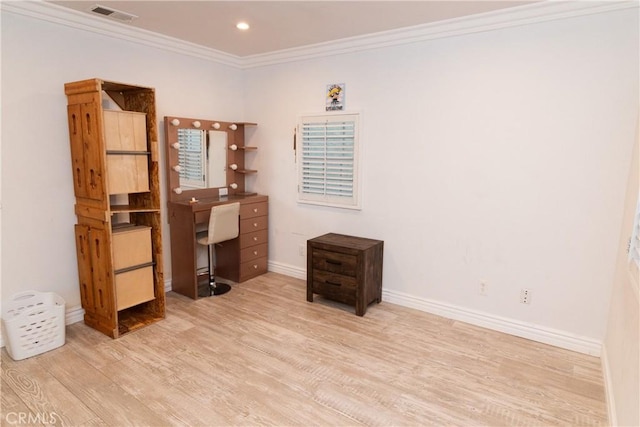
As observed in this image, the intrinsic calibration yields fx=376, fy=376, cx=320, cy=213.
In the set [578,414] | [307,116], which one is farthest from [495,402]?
[307,116]

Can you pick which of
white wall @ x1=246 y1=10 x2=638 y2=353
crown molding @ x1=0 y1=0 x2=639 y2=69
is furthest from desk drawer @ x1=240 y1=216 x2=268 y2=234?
crown molding @ x1=0 y1=0 x2=639 y2=69

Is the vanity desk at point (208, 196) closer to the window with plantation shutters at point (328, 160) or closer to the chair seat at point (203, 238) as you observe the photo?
the chair seat at point (203, 238)

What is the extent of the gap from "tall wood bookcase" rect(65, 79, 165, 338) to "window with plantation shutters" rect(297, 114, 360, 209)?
1.55 meters

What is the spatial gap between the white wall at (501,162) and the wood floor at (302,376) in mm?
452

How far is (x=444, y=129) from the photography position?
127 inches

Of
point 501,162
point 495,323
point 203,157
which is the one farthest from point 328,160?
point 495,323

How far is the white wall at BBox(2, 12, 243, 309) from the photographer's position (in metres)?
2.78

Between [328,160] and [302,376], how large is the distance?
2171 millimetres

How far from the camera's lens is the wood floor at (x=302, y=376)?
2.14 meters

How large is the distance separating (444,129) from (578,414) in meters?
2.19

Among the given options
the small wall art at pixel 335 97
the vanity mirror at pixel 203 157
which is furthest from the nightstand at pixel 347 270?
the vanity mirror at pixel 203 157

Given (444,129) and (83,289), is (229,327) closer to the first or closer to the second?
(83,289)

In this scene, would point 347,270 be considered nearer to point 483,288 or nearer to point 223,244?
point 483,288

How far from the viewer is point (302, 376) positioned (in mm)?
2514
